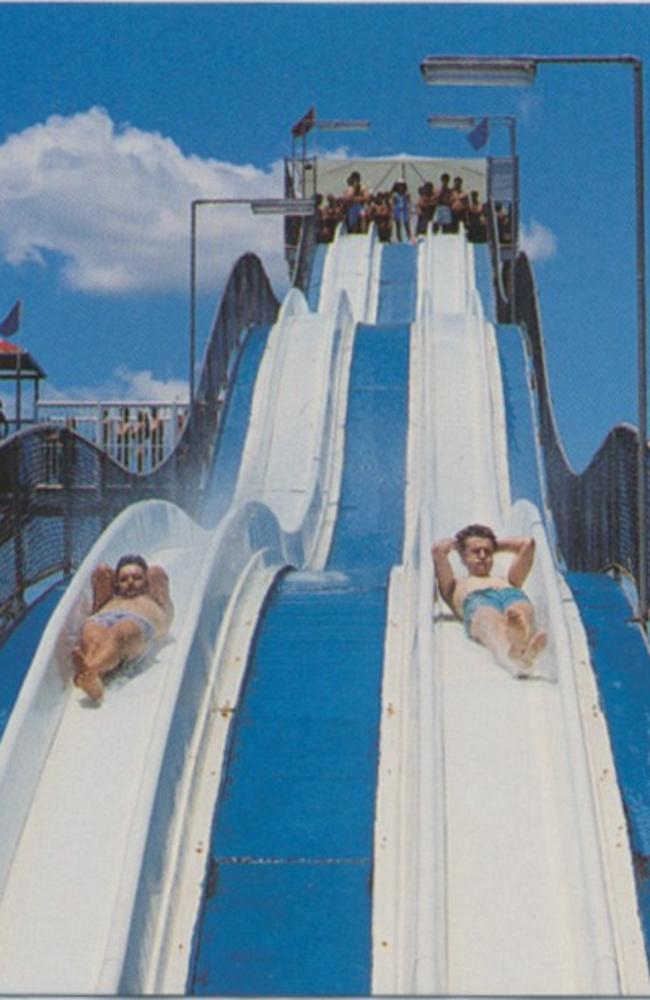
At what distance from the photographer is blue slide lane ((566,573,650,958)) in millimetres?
4891

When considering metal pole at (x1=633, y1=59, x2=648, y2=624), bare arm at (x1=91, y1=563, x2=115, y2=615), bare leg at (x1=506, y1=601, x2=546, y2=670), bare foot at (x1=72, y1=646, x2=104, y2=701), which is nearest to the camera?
bare foot at (x1=72, y1=646, x2=104, y2=701)

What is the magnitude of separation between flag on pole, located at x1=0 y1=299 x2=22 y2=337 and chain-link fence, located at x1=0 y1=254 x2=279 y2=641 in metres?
1.49

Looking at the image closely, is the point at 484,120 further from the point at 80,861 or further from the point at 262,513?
the point at 80,861

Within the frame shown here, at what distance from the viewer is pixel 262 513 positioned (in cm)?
749

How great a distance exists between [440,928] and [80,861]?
1138mm

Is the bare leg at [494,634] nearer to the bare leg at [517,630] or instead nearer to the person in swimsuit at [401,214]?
the bare leg at [517,630]

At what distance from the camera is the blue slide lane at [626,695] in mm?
4891

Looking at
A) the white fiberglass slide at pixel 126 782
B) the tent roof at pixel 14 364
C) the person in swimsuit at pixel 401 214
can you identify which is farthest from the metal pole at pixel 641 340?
the person in swimsuit at pixel 401 214

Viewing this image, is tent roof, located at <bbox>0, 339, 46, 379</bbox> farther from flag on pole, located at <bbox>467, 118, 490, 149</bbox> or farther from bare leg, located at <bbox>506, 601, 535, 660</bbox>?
bare leg, located at <bbox>506, 601, 535, 660</bbox>

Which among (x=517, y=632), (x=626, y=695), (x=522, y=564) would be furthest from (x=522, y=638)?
(x=522, y=564)

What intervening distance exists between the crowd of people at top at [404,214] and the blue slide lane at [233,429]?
5754 millimetres

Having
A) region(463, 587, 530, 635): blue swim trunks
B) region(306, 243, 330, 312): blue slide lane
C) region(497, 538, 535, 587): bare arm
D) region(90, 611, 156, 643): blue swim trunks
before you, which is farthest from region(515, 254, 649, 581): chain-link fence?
region(306, 243, 330, 312): blue slide lane

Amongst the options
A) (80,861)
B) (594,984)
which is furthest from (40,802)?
(594,984)

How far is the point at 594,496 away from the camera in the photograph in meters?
8.95
